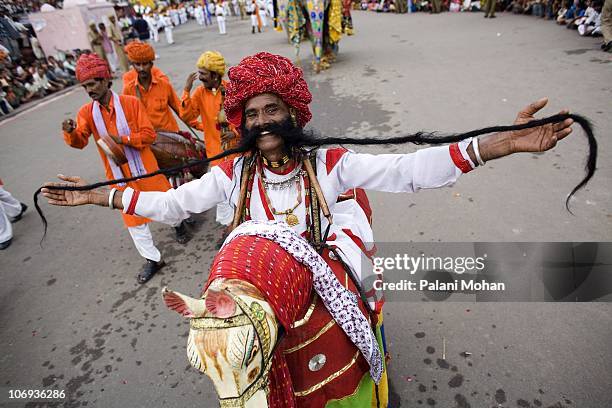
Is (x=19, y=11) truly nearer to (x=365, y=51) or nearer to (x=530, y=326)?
(x=365, y=51)

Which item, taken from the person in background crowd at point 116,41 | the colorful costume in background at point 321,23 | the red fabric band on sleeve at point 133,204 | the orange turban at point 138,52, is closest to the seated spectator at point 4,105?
the person in background crowd at point 116,41

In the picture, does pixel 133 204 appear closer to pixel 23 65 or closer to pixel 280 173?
pixel 280 173

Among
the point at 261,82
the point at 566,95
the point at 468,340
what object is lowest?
the point at 468,340

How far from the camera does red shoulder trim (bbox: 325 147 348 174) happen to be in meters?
1.82

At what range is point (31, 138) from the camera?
8703 mm

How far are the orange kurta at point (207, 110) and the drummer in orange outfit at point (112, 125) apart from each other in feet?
2.09

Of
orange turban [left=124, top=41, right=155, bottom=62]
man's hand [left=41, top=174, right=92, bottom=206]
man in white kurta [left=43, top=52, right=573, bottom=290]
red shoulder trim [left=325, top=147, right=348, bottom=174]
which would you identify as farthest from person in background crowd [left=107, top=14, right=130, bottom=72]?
red shoulder trim [left=325, top=147, right=348, bottom=174]

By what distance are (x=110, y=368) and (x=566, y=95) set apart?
6974mm

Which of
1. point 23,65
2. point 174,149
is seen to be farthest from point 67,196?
point 23,65

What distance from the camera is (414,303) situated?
124 inches

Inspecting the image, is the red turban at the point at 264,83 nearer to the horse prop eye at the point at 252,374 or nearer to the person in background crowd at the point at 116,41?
the horse prop eye at the point at 252,374

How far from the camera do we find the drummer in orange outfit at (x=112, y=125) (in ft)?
10.6

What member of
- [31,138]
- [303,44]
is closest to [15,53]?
[31,138]

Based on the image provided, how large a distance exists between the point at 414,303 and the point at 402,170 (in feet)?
5.99
